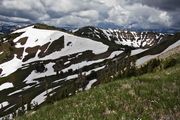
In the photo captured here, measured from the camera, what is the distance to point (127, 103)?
1445cm

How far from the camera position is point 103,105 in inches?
569

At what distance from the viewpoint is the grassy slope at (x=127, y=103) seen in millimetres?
13014

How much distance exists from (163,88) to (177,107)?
3441 millimetres

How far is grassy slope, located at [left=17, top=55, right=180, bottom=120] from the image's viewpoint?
13.0 metres

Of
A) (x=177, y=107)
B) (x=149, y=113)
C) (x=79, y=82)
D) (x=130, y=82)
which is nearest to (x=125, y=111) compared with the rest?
(x=149, y=113)

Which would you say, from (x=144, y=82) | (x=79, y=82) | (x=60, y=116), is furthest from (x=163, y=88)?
(x=79, y=82)

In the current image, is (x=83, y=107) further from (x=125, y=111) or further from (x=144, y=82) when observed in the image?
(x=144, y=82)

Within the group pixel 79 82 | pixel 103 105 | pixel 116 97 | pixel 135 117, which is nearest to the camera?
pixel 135 117

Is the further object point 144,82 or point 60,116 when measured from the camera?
point 144,82

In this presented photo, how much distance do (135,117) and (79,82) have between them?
170763mm

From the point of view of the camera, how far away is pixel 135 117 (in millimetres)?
12398

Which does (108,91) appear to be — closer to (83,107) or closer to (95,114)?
(83,107)

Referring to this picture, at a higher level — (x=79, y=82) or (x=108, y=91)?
(x=108, y=91)

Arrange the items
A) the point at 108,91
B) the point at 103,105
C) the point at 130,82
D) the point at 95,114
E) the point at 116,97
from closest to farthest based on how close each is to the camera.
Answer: the point at 95,114, the point at 103,105, the point at 116,97, the point at 108,91, the point at 130,82
